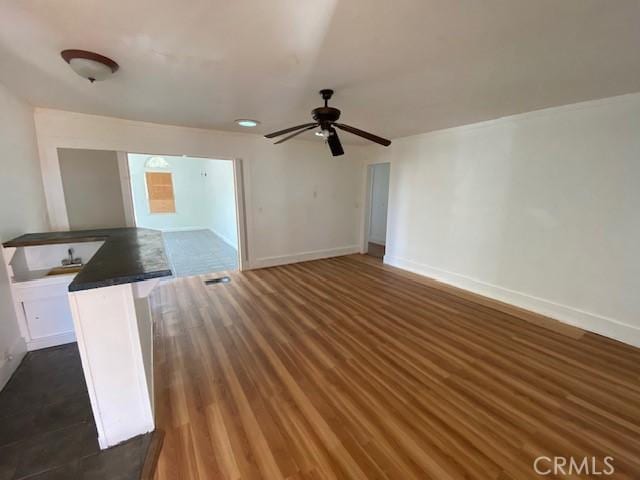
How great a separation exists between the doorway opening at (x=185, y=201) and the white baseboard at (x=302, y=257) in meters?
1.40

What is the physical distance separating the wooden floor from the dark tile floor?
0.24m

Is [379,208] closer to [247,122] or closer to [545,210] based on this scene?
[545,210]

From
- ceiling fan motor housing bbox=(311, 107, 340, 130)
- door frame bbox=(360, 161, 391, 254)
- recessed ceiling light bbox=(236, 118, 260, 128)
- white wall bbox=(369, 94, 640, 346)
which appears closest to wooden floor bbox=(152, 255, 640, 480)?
Result: white wall bbox=(369, 94, 640, 346)

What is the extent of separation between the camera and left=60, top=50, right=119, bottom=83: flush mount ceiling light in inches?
70.1

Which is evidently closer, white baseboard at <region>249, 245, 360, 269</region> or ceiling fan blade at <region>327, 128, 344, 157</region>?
ceiling fan blade at <region>327, 128, 344, 157</region>

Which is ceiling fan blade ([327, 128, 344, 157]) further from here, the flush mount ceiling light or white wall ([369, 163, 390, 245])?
white wall ([369, 163, 390, 245])

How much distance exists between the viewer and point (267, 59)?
189 cm

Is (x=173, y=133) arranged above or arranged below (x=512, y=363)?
above

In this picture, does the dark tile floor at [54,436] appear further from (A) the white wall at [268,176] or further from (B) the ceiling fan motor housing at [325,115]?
(B) the ceiling fan motor housing at [325,115]

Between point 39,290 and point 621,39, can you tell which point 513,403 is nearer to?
point 621,39

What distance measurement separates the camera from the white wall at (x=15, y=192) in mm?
2127

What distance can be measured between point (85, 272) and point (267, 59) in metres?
1.81

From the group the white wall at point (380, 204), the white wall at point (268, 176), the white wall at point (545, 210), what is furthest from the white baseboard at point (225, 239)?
the white wall at point (545, 210)

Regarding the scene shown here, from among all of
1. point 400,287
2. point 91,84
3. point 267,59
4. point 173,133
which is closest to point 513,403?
point 400,287
